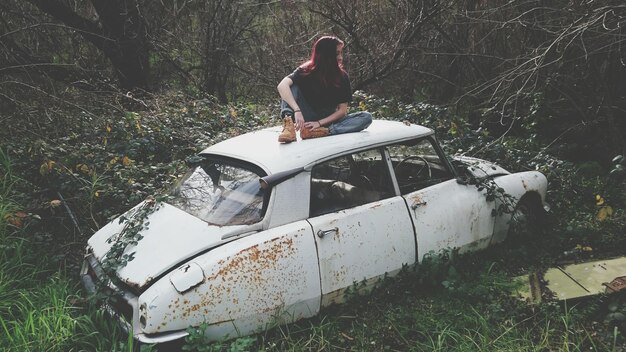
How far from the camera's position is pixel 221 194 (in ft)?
10.6

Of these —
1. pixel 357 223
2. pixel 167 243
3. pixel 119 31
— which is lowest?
pixel 357 223

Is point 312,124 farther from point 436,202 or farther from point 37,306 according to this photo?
point 37,306

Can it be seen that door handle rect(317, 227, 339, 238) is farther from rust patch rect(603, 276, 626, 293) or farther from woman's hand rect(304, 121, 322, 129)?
rust patch rect(603, 276, 626, 293)

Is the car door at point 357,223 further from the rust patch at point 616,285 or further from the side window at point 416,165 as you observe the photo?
the rust patch at point 616,285

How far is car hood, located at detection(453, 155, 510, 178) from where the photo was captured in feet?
14.1

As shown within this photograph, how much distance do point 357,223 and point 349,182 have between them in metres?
0.35

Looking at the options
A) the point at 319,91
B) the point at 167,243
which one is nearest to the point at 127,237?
the point at 167,243

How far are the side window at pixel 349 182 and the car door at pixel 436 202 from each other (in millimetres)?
157

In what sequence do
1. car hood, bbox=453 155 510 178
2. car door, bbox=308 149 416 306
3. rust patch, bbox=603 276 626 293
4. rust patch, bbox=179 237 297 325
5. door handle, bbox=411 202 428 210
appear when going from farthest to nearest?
car hood, bbox=453 155 510 178 → door handle, bbox=411 202 428 210 → rust patch, bbox=603 276 626 293 → car door, bbox=308 149 416 306 → rust patch, bbox=179 237 297 325

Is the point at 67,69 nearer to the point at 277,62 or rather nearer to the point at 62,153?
the point at 62,153

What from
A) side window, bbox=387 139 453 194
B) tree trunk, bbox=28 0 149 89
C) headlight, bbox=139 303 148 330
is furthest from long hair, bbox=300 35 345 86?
tree trunk, bbox=28 0 149 89

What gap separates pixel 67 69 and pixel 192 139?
7.49 feet

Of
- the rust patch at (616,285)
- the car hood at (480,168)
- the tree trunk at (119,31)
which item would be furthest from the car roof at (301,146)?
the tree trunk at (119,31)

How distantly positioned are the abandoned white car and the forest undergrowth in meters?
0.17
